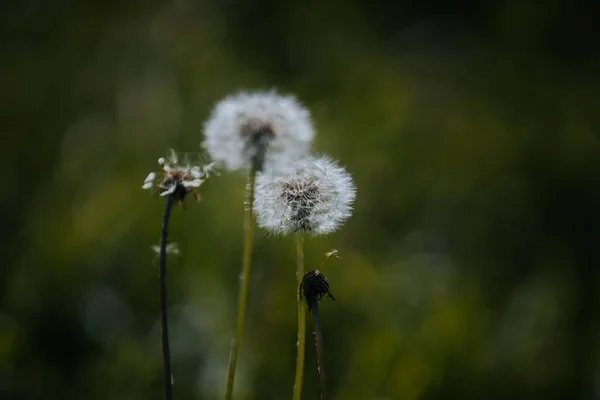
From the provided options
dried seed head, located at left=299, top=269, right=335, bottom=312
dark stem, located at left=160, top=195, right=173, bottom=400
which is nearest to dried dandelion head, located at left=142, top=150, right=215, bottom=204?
dark stem, located at left=160, top=195, right=173, bottom=400

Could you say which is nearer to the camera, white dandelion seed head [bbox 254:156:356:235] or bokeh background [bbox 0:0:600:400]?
white dandelion seed head [bbox 254:156:356:235]

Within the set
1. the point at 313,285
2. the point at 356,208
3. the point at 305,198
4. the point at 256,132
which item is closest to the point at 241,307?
the point at 313,285

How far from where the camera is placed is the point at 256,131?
4.00 feet

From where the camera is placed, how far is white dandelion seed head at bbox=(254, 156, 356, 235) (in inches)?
42.9

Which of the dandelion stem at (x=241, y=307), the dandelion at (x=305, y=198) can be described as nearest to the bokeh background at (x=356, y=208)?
the dandelion at (x=305, y=198)

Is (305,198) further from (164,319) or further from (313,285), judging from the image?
(164,319)

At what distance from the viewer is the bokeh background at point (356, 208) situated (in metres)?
1.91

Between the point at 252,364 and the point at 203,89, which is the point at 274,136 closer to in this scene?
the point at 252,364

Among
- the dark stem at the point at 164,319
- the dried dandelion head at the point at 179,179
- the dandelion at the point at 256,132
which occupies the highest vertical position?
the dandelion at the point at 256,132

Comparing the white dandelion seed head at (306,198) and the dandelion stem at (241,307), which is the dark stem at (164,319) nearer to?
the dandelion stem at (241,307)

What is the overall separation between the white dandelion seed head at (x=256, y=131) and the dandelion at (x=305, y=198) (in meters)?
0.04

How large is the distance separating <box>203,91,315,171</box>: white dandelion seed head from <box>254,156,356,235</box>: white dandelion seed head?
37mm

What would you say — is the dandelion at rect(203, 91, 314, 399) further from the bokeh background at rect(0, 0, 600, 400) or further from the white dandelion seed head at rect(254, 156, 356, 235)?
the bokeh background at rect(0, 0, 600, 400)

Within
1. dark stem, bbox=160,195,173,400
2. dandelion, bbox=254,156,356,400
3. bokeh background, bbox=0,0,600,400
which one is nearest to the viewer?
dark stem, bbox=160,195,173,400
